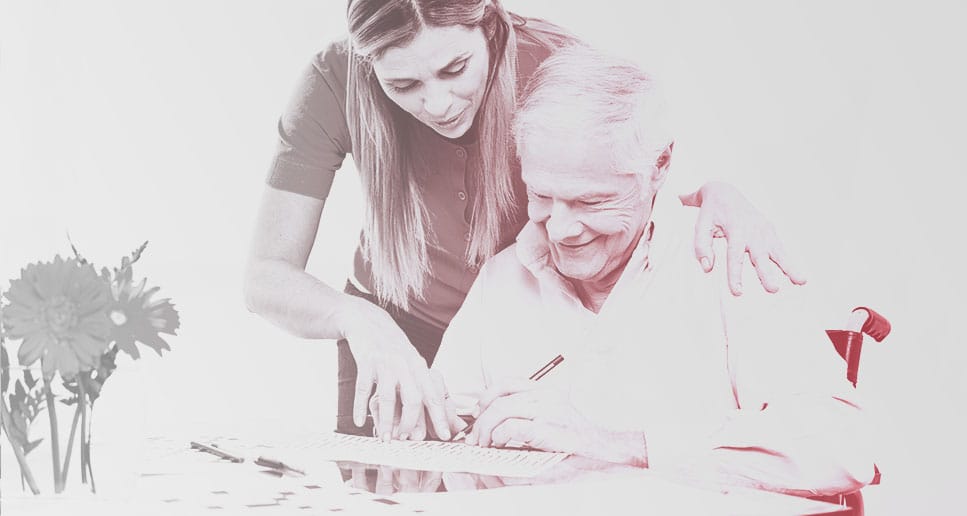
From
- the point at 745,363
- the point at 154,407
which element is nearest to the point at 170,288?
the point at 154,407

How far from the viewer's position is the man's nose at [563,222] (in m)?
2.30

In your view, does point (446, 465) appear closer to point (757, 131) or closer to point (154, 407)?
point (154, 407)

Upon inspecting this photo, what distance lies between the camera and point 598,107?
228 cm

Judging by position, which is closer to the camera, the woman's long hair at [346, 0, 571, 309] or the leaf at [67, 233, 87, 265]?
the leaf at [67, 233, 87, 265]

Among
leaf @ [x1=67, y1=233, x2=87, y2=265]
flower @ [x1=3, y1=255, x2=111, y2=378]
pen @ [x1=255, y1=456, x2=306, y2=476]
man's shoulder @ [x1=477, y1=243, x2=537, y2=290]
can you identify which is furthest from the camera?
man's shoulder @ [x1=477, y1=243, x2=537, y2=290]

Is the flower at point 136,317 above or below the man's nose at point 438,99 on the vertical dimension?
below

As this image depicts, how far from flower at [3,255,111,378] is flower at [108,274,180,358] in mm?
48

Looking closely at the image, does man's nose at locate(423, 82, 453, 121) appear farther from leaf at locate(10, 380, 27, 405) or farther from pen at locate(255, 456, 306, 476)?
leaf at locate(10, 380, 27, 405)

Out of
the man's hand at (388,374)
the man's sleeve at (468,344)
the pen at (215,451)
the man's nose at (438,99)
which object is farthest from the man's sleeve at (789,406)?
the pen at (215,451)

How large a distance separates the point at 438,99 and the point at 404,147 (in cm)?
13

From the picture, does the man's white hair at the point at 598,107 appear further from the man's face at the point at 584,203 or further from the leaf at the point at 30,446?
the leaf at the point at 30,446

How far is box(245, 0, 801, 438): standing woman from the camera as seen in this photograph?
231 centimetres

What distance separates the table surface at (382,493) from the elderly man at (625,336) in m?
0.05

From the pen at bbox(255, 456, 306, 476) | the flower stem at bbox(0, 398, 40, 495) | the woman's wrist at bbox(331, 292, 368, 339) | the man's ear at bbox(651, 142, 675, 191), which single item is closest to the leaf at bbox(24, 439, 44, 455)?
the flower stem at bbox(0, 398, 40, 495)
